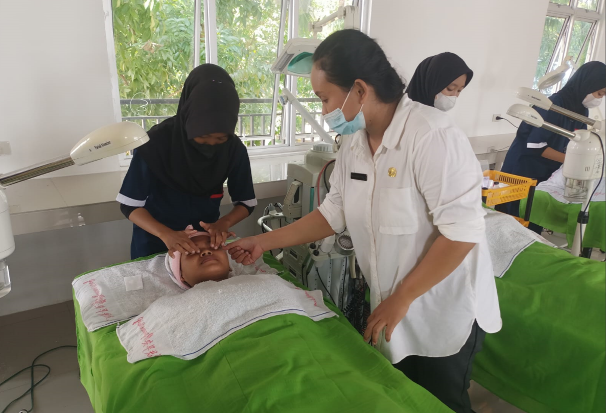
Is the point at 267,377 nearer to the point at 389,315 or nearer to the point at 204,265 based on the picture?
the point at 389,315

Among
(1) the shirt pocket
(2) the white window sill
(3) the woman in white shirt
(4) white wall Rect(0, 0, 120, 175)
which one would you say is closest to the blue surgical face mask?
(3) the woman in white shirt

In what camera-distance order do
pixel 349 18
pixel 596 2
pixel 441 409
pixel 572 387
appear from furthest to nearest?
pixel 349 18
pixel 596 2
pixel 441 409
pixel 572 387

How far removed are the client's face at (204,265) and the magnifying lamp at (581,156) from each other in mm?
1391

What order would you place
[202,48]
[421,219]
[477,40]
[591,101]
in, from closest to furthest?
[421,219]
[591,101]
[477,40]
[202,48]

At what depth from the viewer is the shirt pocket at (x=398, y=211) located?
1110 mm

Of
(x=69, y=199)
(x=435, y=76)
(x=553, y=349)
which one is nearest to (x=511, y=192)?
(x=435, y=76)

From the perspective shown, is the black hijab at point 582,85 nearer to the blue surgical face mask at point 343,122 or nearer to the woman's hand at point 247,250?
the blue surgical face mask at point 343,122

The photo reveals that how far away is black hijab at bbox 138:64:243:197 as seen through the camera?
1.59 m

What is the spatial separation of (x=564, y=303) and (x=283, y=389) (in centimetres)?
85

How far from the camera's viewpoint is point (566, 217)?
2002 mm

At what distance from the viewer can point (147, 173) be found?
1762 millimetres

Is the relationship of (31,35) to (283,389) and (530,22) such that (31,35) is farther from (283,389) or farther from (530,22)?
(530,22)

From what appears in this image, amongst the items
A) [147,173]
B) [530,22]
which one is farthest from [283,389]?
[530,22]

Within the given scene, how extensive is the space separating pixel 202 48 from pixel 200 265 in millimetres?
2143
